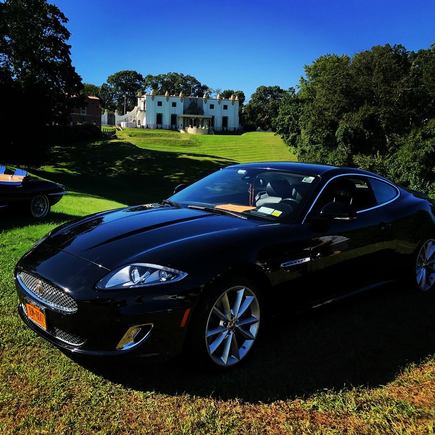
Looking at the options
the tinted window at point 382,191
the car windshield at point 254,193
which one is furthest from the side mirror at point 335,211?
the tinted window at point 382,191

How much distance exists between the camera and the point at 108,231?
374 centimetres

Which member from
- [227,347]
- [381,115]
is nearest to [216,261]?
[227,347]

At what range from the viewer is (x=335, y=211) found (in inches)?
156

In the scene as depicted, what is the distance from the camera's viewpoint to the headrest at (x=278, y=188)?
14.4ft

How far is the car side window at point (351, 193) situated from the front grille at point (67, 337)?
7.91ft

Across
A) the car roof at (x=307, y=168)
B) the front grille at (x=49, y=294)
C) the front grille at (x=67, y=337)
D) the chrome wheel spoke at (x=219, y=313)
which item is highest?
the car roof at (x=307, y=168)

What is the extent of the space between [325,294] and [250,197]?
1.16m

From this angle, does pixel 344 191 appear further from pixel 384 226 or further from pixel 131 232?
pixel 131 232

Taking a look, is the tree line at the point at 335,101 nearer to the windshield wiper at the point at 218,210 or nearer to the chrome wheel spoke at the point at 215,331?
the windshield wiper at the point at 218,210

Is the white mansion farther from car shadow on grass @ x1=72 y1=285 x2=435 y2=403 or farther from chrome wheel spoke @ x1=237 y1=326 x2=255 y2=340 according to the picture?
chrome wheel spoke @ x1=237 y1=326 x2=255 y2=340

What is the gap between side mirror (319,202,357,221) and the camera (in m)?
3.97

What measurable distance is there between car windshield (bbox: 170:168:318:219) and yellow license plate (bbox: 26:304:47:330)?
176 centimetres

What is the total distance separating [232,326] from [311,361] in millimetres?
715

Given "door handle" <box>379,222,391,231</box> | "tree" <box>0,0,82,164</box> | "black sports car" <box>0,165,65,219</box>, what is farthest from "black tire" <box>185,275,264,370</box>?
"tree" <box>0,0,82,164</box>
